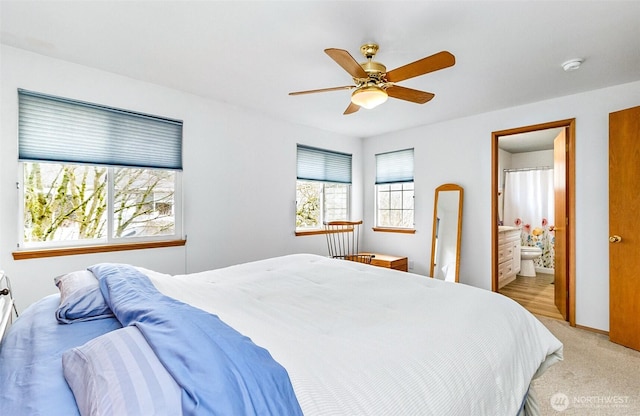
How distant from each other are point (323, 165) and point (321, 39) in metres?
2.45

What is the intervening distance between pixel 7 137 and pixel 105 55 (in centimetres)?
93

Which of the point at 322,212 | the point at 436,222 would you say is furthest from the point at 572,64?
the point at 322,212

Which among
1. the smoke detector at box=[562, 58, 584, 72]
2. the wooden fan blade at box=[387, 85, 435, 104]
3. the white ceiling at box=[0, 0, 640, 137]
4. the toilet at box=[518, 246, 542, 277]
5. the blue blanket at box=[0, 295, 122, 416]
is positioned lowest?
the toilet at box=[518, 246, 542, 277]

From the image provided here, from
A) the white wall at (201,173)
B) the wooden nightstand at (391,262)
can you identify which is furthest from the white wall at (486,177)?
the white wall at (201,173)

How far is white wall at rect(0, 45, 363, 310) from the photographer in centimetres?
221

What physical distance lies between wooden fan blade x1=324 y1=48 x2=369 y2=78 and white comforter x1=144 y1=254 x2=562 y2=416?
134 cm

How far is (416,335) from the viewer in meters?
1.13

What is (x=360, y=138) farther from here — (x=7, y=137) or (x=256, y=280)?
(x=7, y=137)

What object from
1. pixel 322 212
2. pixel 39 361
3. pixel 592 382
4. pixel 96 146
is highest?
pixel 96 146

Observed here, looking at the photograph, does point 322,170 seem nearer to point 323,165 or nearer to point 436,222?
point 323,165

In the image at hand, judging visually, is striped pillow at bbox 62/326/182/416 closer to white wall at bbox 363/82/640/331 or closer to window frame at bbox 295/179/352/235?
window frame at bbox 295/179/352/235

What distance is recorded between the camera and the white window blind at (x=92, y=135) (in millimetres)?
2273

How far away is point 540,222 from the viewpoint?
5410 mm

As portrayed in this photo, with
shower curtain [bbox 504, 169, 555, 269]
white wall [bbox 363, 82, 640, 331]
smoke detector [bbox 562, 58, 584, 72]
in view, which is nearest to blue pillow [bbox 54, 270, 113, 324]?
smoke detector [bbox 562, 58, 584, 72]
